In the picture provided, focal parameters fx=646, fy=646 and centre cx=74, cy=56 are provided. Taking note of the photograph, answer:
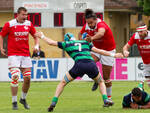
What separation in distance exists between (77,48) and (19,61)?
6.31 feet

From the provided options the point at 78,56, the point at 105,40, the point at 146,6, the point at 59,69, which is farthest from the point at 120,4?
the point at 78,56

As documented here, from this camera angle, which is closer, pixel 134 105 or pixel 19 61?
pixel 134 105

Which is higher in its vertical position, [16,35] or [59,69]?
[16,35]

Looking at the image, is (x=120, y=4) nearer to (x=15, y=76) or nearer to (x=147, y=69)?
(x=147, y=69)

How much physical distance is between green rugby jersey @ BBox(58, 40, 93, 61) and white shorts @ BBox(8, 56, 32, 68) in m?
1.70

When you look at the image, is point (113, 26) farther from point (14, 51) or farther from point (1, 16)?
point (14, 51)

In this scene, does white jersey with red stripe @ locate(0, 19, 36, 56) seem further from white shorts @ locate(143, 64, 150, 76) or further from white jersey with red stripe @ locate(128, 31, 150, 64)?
white shorts @ locate(143, 64, 150, 76)

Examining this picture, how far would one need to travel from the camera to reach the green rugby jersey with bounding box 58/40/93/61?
13.4 m

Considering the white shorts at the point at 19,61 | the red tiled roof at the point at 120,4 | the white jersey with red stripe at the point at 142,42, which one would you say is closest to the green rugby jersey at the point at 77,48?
the white shorts at the point at 19,61

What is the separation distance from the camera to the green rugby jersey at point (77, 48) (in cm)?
1335

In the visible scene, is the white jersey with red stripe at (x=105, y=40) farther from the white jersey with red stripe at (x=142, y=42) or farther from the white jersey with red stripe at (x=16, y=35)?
the white jersey with red stripe at (x=16, y=35)

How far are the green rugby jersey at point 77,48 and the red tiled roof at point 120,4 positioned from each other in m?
27.4

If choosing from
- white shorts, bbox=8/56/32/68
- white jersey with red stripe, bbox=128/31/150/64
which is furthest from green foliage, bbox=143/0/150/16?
white shorts, bbox=8/56/32/68

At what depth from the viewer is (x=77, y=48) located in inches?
526
